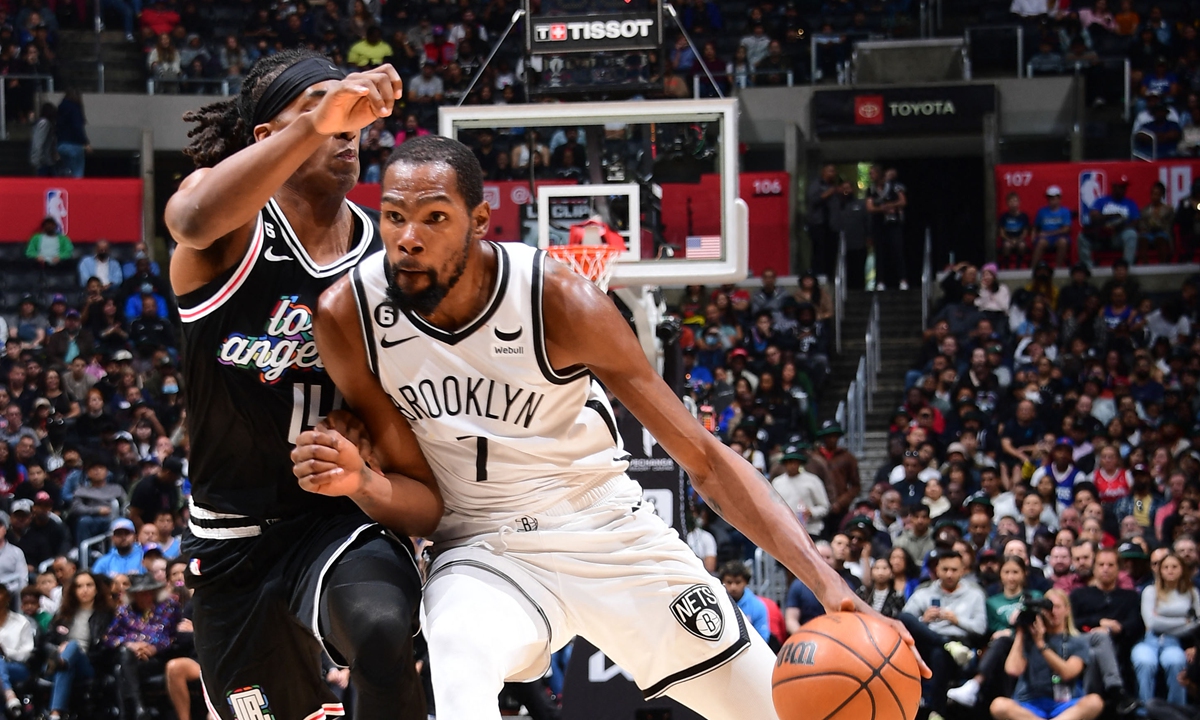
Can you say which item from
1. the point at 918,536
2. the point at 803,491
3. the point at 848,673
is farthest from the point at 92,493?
the point at 848,673

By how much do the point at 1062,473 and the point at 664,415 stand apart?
395 inches

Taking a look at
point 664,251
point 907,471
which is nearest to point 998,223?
point 907,471

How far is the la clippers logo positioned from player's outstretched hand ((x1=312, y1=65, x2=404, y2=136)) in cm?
1764

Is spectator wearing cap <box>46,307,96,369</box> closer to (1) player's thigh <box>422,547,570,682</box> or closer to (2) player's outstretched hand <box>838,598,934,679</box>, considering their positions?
(1) player's thigh <box>422,547,570,682</box>

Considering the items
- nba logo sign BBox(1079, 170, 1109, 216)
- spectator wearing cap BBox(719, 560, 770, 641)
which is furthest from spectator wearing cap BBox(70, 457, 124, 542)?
nba logo sign BBox(1079, 170, 1109, 216)

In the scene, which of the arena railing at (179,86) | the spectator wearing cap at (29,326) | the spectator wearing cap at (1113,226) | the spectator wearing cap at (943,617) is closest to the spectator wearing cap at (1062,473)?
the spectator wearing cap at (943,617)

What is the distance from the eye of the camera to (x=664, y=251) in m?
9.15

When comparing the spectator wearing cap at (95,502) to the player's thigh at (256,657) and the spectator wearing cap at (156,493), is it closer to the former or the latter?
the spectator wearing cap at (156,493)

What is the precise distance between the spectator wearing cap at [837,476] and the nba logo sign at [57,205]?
10.1m

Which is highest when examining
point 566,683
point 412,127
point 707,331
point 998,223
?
point 412,127

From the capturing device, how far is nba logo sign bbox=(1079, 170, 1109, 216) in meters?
19.2

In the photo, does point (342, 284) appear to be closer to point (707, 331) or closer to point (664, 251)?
point (664, 251)

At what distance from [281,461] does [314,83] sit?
106cm

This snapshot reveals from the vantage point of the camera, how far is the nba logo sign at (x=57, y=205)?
18.6 meters
